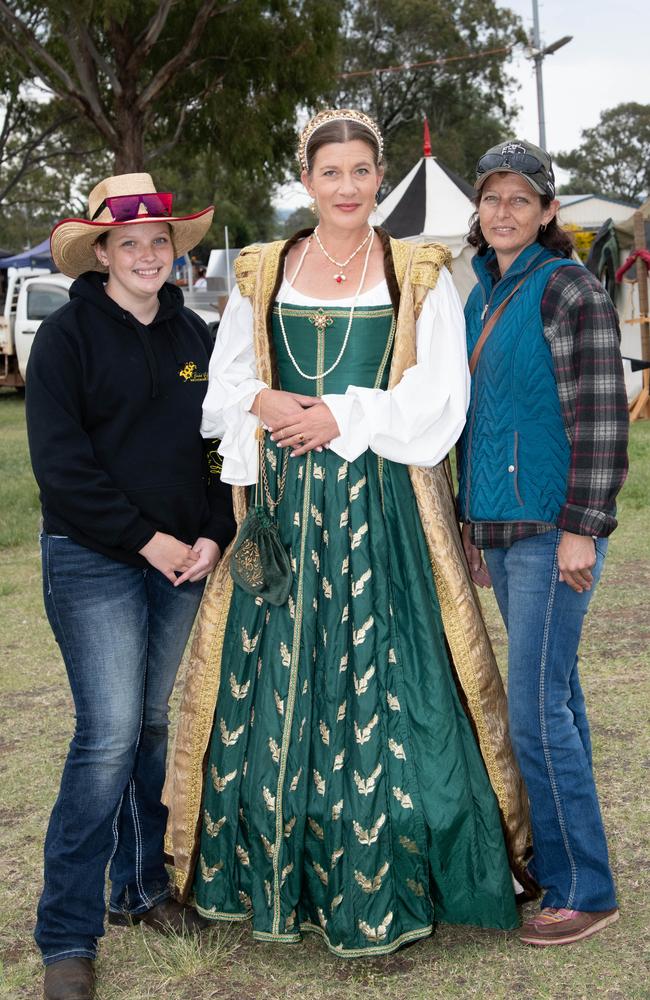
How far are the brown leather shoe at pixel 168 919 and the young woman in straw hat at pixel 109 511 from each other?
2cm

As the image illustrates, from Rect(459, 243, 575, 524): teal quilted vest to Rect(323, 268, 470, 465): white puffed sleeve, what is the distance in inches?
2.5

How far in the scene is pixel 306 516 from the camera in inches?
106

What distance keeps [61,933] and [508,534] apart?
137cm

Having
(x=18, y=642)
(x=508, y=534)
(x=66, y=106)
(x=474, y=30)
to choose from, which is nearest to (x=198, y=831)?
(x=508, y=534)

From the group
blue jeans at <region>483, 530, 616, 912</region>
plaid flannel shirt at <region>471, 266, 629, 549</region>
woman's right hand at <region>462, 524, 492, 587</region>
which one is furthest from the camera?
woman's right hand at <region>462, 524, 492, 587</region>

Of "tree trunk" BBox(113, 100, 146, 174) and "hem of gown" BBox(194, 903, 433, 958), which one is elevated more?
"tree trunk" BBox(113, 100, 146, 174)

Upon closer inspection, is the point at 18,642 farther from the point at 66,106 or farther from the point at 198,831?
the point at 66,106

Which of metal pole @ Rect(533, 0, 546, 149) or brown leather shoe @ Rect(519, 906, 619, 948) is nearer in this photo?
brown leather shoe @ Rect(519, 906, 619, 948)

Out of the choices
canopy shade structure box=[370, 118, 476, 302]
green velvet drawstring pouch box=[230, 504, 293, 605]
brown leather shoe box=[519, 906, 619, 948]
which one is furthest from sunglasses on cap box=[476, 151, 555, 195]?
canopy shade structure box=[370, 118, 476, 302]

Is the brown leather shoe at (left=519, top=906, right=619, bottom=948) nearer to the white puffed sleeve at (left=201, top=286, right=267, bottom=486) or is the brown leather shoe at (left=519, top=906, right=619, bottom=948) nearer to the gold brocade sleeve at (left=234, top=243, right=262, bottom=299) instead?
the white puffed sleeve at (left=201, top=286, right=267, bottom=486)

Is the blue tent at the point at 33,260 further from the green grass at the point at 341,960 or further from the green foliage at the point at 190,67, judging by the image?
the green grass at the point at 341,960

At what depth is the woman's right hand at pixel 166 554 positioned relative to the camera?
256cm

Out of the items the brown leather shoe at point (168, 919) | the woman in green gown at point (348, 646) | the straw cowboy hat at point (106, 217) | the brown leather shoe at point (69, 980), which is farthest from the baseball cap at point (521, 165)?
the brown leather shoe at point (69, 980)

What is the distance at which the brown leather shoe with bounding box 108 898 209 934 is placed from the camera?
2793mm
